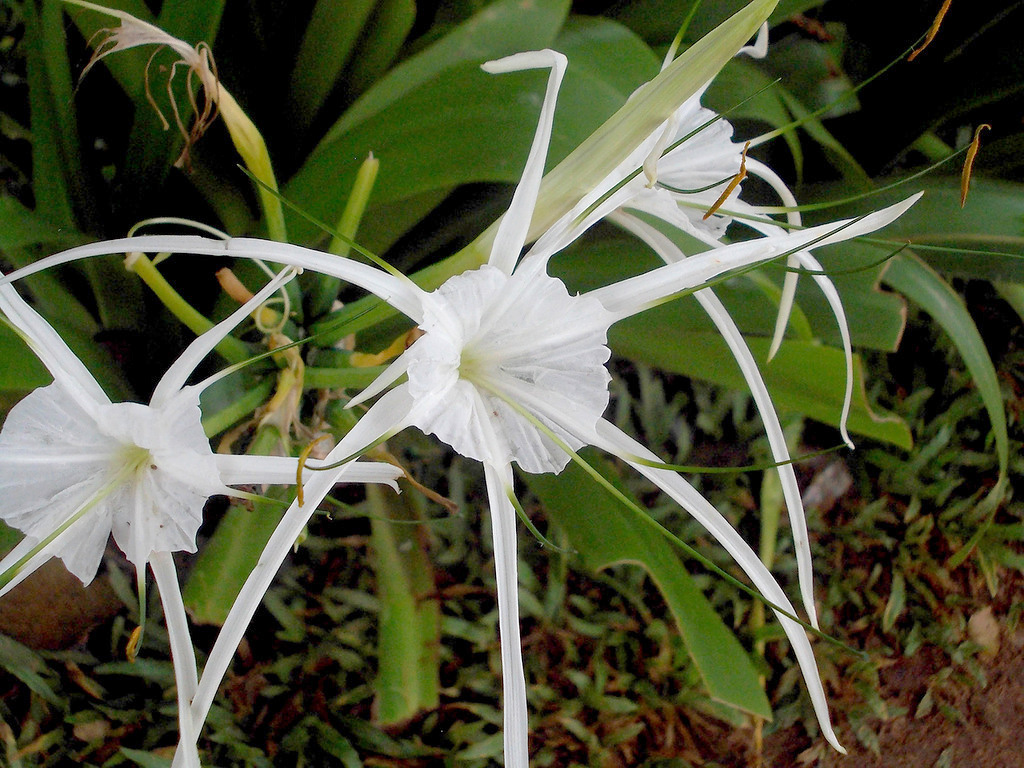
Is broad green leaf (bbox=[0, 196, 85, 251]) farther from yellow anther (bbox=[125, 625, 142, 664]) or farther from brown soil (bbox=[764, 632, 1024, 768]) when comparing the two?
brown soil (bbox=[764, 632, 1024, 768])

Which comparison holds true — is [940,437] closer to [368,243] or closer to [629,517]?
[629,517]

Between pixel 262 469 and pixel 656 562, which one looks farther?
pixel 656 562

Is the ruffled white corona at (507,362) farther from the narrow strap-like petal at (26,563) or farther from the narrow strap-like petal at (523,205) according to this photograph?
the narrow strap-like petal at (26,563)

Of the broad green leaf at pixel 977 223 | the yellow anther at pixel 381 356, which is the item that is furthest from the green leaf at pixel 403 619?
the broad green leaf at pixel 977 223

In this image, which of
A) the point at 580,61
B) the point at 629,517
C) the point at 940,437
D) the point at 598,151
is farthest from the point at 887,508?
the point at 598,151

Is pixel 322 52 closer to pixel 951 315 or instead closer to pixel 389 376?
pixel 389 376

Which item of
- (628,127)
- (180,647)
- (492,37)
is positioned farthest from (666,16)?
(180,647)

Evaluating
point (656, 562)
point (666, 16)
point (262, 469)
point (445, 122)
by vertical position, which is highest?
point (666, 16)

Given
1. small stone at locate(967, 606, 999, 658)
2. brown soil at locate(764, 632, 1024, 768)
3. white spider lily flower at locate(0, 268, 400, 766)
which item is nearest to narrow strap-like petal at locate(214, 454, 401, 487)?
white spider lily flower at locate(0, 268, 400, 766)
